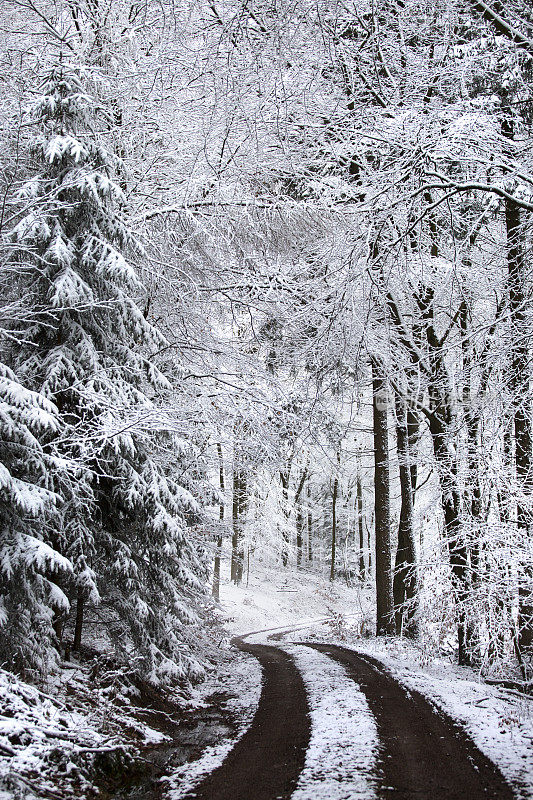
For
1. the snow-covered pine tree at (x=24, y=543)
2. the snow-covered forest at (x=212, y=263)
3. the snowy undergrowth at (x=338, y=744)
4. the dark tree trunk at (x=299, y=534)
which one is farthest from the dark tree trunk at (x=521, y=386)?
the dark tree trunk at (x=299, y=534)

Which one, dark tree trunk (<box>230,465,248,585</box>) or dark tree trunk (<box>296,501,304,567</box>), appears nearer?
dark tree trunk (<box>230,465,248,585</box>)

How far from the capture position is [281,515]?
30.8 metres

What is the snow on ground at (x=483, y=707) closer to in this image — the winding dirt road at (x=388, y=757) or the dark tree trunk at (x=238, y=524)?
the winding dirt road at (x=388, y=757)

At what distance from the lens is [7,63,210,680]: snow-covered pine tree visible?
7.29 metres

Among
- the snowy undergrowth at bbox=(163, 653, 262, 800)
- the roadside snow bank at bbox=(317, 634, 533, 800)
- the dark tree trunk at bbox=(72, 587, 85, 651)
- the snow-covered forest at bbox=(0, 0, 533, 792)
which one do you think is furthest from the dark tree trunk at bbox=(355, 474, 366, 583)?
the dark tree trunk at bbox=(72, 587, 85, 651)

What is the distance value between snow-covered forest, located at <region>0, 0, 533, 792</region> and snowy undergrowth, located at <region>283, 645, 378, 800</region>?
222 cm

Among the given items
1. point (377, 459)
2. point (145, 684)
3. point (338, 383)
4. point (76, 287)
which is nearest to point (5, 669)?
point (145, 684)

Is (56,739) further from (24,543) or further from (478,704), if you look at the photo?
(478,704)

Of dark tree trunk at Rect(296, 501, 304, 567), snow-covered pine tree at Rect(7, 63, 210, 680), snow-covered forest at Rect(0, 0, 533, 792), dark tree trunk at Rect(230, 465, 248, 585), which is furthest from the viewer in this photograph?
dark tree trunk at Rect(296, 501, 304, 567)

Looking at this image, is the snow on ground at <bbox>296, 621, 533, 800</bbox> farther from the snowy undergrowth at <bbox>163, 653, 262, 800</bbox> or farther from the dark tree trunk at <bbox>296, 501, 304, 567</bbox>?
the dark tree trunk at <bbox>296, 501, 304, 567</bbox>

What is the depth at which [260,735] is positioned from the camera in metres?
7.02

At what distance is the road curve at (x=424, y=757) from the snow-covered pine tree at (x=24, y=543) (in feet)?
12.4

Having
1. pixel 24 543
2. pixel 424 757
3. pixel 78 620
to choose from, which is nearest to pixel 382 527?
pixel 78 620

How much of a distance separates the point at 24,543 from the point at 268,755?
356 cm
